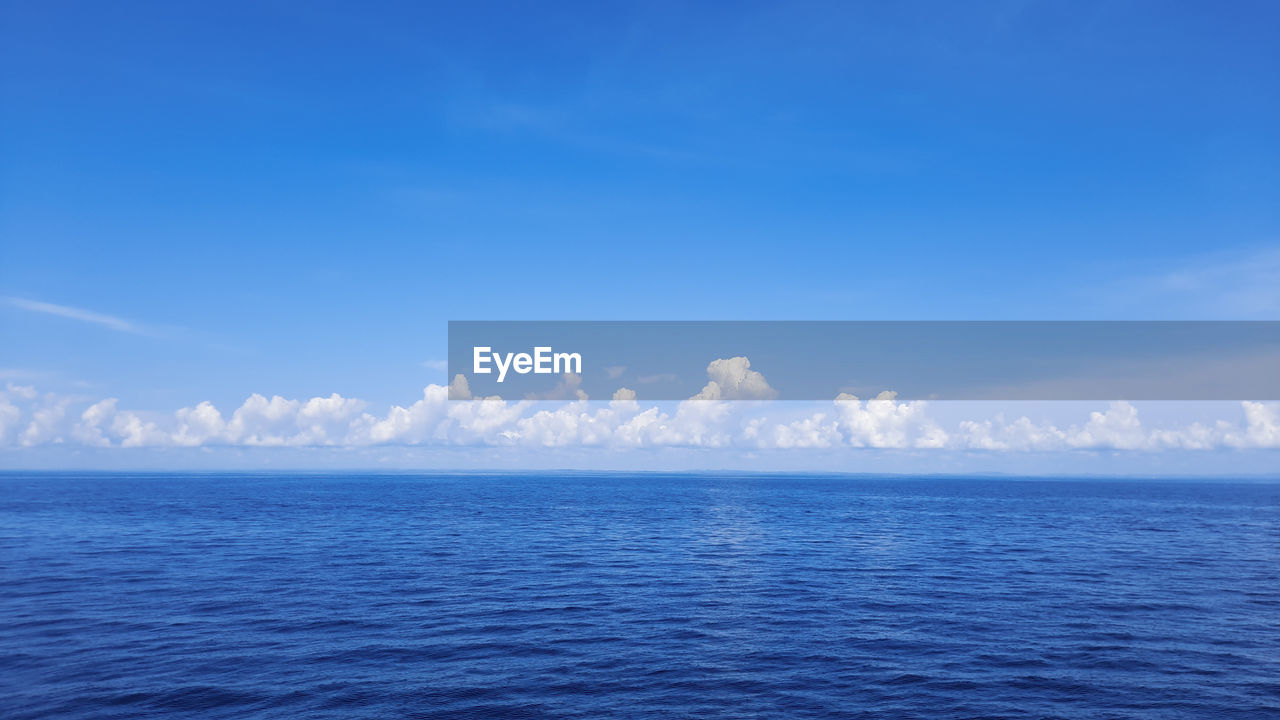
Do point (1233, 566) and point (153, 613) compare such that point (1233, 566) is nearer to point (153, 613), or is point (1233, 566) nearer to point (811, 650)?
point (811, 650)

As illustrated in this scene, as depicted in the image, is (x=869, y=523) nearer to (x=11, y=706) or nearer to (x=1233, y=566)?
(x=1233, y=566)

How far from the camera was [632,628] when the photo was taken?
39.4 metres

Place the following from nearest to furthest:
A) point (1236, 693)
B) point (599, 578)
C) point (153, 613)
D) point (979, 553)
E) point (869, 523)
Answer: point (1236, 693), point (153, 613), point (599, 578), point (979, 553), point (869, 523)

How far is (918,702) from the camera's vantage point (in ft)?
92.2

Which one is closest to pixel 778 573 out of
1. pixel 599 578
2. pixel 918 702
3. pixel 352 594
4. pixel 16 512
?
pixel 599 578

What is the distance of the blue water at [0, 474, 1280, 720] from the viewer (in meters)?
28.3

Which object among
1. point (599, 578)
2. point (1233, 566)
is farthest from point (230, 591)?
point (1233, 566)

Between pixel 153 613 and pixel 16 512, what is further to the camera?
pixel 16 512

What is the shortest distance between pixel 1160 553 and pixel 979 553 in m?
20.2

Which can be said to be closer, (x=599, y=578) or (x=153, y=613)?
(x=153, y=613)

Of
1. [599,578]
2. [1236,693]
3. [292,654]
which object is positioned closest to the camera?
[1236,693]

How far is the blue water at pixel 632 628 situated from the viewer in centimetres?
2828

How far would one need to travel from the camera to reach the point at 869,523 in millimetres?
109562

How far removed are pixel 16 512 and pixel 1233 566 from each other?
184 m
